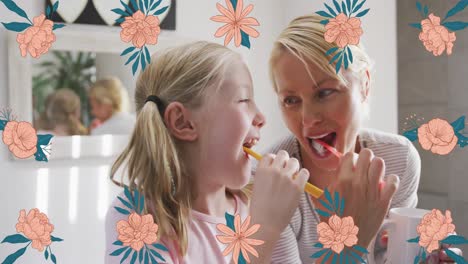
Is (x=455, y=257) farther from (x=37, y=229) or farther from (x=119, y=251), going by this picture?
(x=37, y=229)

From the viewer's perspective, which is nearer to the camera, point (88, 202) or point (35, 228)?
point (35, 228)

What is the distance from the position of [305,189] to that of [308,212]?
8 cm

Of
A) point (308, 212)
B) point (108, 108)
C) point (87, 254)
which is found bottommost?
point (87, 254)

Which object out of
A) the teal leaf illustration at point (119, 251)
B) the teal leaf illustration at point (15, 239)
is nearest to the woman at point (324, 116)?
the teal leaf illustration at point (119, 251)

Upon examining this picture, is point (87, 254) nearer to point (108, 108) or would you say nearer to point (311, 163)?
point (108, 108)

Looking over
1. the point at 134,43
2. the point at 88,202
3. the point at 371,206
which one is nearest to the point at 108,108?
the point at 134,43

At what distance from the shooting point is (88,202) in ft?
2.65

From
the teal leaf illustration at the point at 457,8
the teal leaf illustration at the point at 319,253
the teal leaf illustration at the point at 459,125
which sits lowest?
the teal leaf illustration at the point at 319,253

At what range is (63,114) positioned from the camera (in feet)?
2.27
